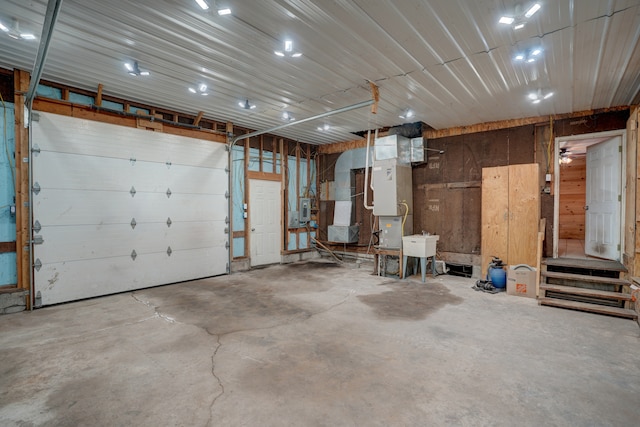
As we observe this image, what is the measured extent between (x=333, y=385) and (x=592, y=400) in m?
1.92

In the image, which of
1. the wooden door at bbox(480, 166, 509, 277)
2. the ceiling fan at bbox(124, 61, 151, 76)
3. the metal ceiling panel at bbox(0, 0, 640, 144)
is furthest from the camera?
the wooden door at bbox(480, 166, 509, 277)

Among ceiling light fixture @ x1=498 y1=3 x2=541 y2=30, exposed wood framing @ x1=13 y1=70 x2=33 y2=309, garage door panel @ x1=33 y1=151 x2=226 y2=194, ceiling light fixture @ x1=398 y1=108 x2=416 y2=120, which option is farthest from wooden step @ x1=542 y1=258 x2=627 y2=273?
exposed wood framing @ x1=13 y1=70 x2=33 y2=309

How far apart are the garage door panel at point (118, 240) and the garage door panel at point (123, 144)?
1.22 m

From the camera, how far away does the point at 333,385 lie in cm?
249

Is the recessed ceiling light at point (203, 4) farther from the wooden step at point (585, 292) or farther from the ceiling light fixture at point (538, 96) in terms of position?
the wooden step at point (585, 292)

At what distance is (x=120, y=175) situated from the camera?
531 centimetres

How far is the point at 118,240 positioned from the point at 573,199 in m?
11.8

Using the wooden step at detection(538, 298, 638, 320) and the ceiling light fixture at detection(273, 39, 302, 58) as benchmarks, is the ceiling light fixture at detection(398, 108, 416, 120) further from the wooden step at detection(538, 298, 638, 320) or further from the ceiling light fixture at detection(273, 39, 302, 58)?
the wooden step at detection(538, 298, 638, 320)

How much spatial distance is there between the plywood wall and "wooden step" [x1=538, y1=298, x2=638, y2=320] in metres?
6.10

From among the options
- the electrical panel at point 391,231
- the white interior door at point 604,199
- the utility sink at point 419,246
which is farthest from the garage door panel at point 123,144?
the white interior door at point 604,199

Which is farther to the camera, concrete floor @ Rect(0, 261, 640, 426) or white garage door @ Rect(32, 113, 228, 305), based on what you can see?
white garage door @ Rect(32, 113, 228, 305)

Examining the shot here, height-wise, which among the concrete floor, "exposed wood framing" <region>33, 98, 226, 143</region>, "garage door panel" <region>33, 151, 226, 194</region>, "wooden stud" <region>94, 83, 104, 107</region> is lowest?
the concrete floor

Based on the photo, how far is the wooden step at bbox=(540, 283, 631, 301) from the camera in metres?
4.29

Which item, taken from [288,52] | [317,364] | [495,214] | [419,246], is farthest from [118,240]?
[495,214]
